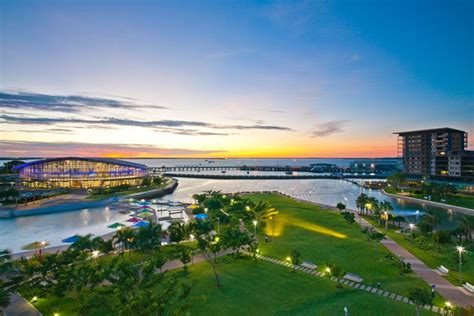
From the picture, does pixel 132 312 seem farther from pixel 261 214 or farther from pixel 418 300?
pixel 261 214

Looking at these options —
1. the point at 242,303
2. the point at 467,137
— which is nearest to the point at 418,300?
the point at 242,303

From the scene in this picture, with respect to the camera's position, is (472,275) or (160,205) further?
(160,205)

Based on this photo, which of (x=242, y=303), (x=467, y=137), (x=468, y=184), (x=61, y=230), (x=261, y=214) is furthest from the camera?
(x=467, y=137)

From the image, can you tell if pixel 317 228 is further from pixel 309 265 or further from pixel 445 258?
pixel 445 258

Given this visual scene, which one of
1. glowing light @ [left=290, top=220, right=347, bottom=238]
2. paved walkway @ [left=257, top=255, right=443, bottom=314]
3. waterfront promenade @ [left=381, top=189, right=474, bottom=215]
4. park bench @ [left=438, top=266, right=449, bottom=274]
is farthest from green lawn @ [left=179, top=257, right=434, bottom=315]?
waterfront promenade @ [left=381, top=189, right=474, bottom=215]

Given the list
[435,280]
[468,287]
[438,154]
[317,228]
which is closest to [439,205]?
[317,228]

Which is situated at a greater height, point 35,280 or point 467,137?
point 467,137
